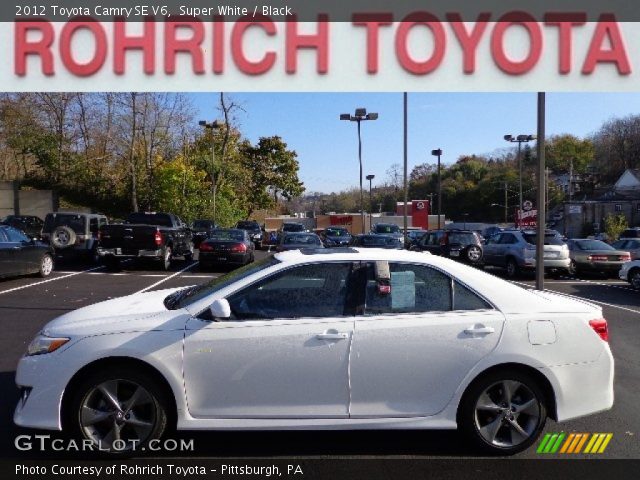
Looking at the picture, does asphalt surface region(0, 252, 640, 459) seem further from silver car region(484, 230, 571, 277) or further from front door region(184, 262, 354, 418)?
silver car region(484, 230, 571, 277)

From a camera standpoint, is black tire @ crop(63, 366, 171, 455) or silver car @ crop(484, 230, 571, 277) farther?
silver car @ crop(484, 230, 571, 277)

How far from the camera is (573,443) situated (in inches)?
197

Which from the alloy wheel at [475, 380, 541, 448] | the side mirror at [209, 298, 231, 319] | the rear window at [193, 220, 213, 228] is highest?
the rear window at [193, 220, 213, 228]

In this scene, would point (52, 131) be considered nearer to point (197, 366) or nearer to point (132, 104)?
point (132, 104)

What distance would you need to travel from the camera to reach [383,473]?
173 inches

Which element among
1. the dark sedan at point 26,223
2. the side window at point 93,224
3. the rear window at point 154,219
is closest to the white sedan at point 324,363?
the side window at point 93,224

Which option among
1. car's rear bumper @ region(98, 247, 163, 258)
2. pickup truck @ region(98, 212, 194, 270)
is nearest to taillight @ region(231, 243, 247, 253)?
pickup truck @ region(98, 212, 194, 270)

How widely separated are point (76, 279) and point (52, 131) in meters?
31.0

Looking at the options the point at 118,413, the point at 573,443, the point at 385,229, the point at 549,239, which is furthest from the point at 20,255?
the point at 385,229

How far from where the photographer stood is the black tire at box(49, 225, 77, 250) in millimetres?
20039

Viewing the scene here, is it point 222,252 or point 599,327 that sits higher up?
point 599,327

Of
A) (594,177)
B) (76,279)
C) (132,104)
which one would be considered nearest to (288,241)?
(76,279)

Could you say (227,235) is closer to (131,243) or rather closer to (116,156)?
(131,243)

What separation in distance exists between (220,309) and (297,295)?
0.64m
